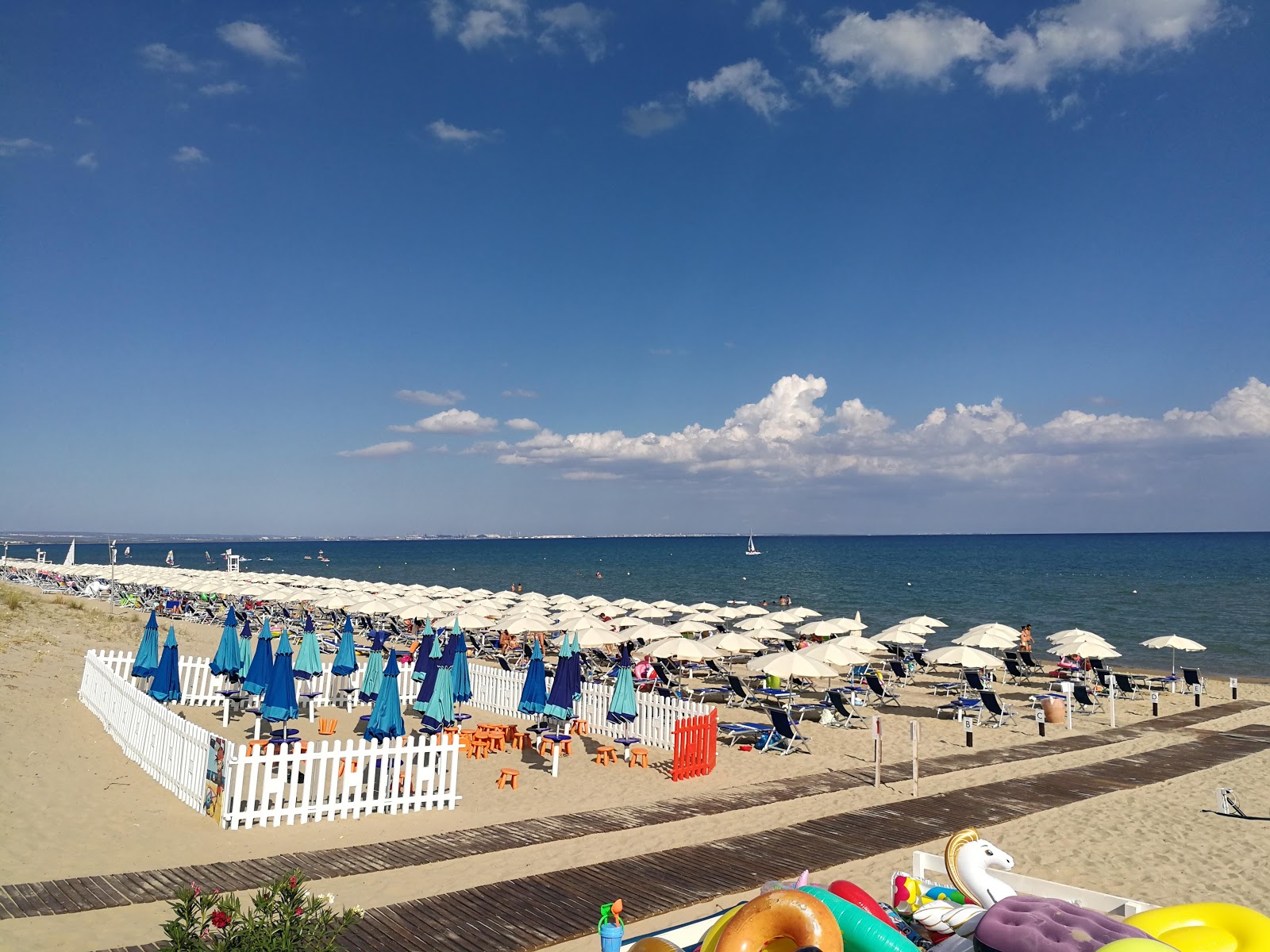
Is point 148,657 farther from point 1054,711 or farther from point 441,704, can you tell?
point 1054,711

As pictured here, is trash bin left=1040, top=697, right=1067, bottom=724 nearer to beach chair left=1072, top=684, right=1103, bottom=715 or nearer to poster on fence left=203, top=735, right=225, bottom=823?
beach chair left=1072, top=684, right=1103, bottom=715


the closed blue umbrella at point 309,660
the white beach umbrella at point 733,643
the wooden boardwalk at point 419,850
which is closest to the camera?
the wooden boardwalk at point 419,850

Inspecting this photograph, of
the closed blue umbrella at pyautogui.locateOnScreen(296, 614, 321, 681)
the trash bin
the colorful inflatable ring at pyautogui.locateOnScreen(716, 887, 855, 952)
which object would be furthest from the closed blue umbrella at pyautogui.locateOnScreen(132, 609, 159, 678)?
the trash bin

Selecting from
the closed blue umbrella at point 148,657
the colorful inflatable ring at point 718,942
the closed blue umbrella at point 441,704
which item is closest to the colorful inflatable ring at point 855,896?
the colorful inflatable ring at point 718,942

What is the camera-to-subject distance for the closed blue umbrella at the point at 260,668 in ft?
39.4

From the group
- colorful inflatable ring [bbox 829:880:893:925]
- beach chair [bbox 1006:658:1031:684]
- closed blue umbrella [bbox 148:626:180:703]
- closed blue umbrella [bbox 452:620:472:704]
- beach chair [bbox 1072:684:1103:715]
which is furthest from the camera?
beach chair [bbox 1006:658:1031:684]

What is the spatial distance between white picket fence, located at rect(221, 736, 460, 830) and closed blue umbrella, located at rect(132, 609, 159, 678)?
13.3 ft

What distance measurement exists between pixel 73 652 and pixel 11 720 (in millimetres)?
8027

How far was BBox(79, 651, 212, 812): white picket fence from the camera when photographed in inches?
348

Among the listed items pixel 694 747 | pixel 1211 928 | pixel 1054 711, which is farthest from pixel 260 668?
pixel 1054 711

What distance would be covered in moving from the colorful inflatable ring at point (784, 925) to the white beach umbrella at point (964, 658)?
15927 mm

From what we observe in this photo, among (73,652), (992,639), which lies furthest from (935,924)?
(73,652)

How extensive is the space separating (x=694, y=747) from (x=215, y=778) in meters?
6.13

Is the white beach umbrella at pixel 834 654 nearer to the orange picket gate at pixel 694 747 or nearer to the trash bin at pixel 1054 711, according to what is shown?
the trash bin at pixel 1054 711
